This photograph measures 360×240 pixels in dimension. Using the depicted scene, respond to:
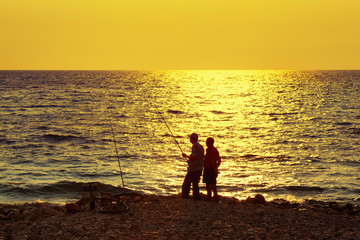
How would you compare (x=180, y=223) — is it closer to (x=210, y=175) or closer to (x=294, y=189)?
(x=210, y=175)

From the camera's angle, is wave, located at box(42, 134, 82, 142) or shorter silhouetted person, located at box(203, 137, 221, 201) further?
wave, located at box(42, 134, 82, 142)

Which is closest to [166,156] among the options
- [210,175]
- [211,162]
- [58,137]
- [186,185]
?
[58,137]

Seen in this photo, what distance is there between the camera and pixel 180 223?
971 centimetres

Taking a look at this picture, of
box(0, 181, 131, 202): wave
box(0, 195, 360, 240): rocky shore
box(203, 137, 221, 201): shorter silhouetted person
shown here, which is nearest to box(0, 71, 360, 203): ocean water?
box(0, 181, 131, 202): wave

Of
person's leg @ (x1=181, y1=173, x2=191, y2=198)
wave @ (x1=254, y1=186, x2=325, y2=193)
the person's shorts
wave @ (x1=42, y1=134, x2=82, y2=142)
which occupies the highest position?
wave @ (x1=42, y1=134, x2=82, y2=142)

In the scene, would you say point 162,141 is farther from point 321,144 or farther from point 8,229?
point 8,229

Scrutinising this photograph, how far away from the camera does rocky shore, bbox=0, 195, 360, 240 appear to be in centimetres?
895

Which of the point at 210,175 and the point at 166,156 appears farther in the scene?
the point at 166,156

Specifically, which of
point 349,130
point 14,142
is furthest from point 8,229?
point 349,130

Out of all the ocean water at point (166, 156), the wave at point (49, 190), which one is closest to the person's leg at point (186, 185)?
the ocean water at point (166, 156)

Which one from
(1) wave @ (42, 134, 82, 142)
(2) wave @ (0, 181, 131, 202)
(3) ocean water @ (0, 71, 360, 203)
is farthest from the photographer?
(1) wave @ (42, 134, 82, 142)

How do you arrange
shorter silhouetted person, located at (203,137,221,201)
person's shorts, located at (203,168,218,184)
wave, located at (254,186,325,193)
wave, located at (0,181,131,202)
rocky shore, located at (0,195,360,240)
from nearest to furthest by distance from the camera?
rocky shore, located at (0,195,360,240)
shorter silhouetted person, located at (203,137,221,201)
person's shorts, located at (203,168,218,184)
wave, located at (0,181,131,202)
wave, located at (254,186,325,193)

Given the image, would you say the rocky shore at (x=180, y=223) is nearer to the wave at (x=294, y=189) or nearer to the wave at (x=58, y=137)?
the wave at (x=294, y=189)

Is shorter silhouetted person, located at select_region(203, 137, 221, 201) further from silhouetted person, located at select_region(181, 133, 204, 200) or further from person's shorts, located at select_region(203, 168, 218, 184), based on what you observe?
silhouetted person, located at select_region(181, 133, 204, 200)
